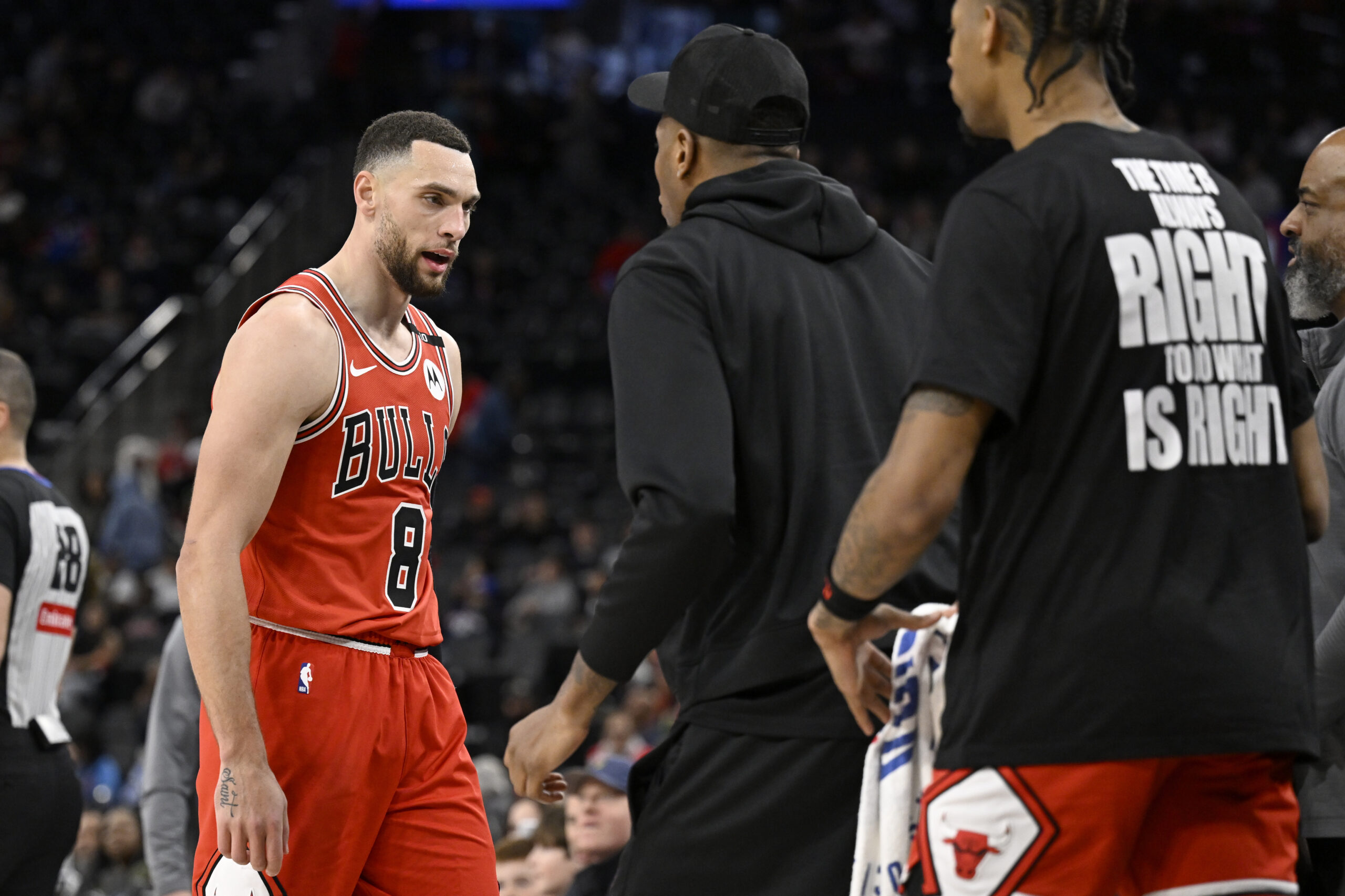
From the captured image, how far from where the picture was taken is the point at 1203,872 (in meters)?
2.15

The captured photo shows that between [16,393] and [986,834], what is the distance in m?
4.43

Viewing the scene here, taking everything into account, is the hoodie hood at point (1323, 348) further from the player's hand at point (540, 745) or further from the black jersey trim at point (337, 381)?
the black jersey trim at point (337, 381)

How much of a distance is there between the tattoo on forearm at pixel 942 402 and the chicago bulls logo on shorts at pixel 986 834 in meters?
0.51

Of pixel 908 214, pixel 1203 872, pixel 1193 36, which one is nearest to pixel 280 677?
pixel 1203 872

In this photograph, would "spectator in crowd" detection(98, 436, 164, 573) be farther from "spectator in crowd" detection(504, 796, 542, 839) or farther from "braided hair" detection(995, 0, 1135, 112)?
"braided hair" detection(995, 0, 1135, 112)

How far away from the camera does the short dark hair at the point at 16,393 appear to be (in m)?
5.45

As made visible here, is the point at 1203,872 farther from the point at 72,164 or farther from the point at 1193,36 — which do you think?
the point at 72,164

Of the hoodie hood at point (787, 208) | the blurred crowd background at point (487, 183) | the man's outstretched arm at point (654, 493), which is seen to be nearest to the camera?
the man's outstretched arm at point (654, 493)

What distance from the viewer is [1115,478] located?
6.96 feet

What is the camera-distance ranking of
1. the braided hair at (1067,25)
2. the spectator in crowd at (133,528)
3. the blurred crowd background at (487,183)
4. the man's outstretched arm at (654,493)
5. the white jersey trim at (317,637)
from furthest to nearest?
1. the spectator in crowd at (133,528)
2. the blurred crowd background at (487,183)
3. the white jersey trim at (317,637)
4. the man's outstretched arm at (654,493)
5. the braided hair at (1067,25)

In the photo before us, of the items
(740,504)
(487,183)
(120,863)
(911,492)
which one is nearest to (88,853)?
(120,863)

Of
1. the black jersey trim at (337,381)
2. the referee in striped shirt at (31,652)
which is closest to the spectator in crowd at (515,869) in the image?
the referee in striped shirt at (31,652)

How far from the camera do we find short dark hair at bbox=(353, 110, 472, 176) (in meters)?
3.88

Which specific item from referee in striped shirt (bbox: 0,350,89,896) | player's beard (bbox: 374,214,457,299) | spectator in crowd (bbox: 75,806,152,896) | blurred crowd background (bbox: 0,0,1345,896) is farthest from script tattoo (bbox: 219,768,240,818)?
blurred crowd background (bbox: 0,0,1345,896)
